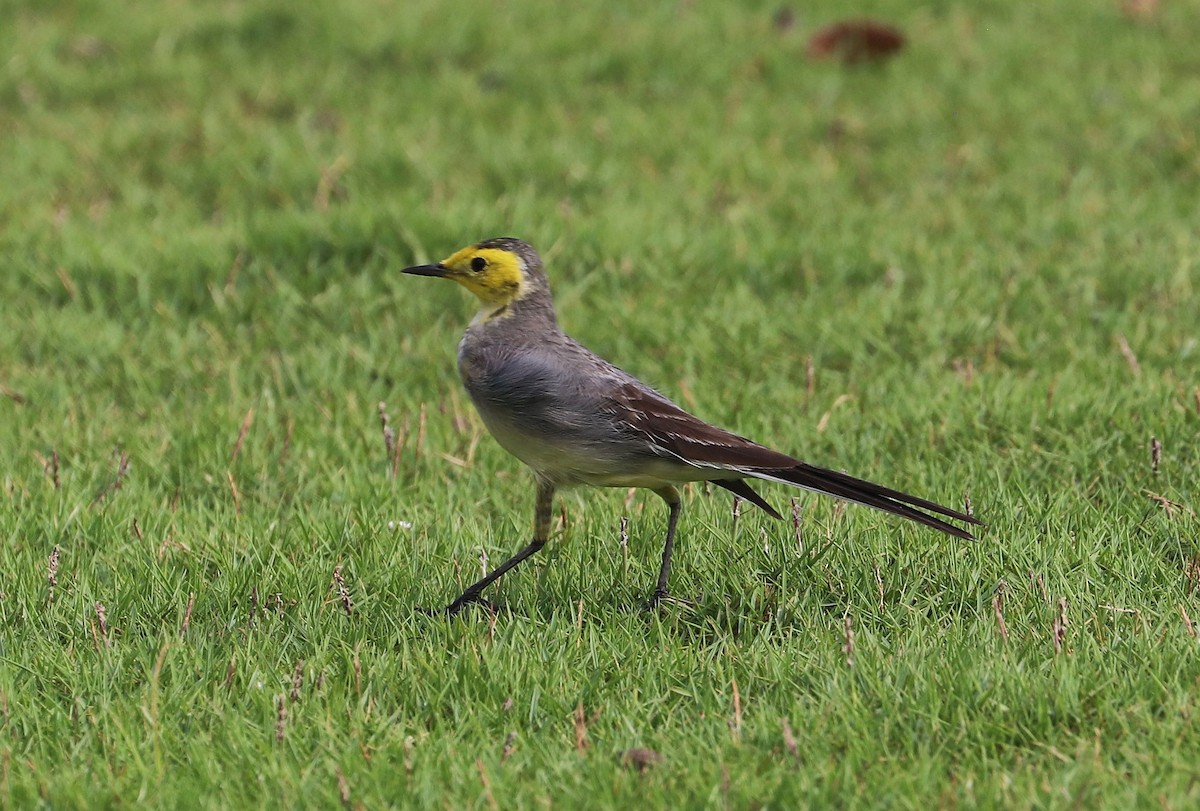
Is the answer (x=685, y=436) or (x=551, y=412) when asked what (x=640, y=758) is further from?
(x=551, y=412)

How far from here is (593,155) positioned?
8.62 m

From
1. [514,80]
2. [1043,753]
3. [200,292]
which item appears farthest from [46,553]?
[514,80]

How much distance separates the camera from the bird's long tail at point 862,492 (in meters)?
3.92

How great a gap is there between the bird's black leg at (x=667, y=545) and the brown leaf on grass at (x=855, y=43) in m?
5.72

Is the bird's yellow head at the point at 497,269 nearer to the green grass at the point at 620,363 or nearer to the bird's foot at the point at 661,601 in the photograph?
the green grass at the point at 620,363

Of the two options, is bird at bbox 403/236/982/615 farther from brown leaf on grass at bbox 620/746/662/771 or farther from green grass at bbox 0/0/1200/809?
brown leaf on grass at bbox 620/746/662/771

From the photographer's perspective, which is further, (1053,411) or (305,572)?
(1053,411)

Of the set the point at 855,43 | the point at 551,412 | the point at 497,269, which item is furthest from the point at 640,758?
the point at 855,43

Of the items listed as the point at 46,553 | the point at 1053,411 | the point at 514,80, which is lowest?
the point at 46,553

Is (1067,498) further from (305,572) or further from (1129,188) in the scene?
(1129,188)

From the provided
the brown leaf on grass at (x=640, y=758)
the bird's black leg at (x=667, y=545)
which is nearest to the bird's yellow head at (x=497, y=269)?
the bird's black leg at (x=667, y=545)

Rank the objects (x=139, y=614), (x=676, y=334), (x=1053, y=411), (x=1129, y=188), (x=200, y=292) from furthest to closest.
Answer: (x=1129, y=188) → (x=200, y=292) → (x=676, y=334) → (x=1053, y=411) → (x=139, y=614)

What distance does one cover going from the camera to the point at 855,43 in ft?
32.0

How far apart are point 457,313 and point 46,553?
2.65 meters
